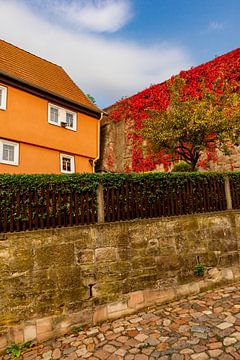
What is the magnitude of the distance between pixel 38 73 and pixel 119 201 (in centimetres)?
1241

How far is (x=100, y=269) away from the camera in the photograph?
5359mm

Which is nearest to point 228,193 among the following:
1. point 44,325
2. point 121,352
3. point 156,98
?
point 121,352

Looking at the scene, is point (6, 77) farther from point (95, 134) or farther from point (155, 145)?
point (155, 145)

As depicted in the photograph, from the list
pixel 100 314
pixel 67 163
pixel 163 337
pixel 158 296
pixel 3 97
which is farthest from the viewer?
pixel 67 163

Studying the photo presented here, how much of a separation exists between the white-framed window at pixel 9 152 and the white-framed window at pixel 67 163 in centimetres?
269

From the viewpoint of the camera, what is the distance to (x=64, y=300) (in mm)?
4980

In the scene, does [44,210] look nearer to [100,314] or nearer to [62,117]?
[100,314]

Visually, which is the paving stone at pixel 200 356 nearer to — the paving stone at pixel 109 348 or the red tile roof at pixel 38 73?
the paving stone at pixel 109 348

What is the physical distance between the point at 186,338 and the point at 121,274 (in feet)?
5.93

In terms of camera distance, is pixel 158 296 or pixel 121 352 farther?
pixel 158 296

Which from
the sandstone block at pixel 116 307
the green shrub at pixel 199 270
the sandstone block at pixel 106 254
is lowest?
the sandstone block at pixel 116 307

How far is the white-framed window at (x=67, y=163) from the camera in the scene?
1425 cm

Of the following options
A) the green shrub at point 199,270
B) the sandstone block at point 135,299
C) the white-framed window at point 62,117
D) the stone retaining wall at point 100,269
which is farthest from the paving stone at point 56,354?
the white-framed window at point 62,117

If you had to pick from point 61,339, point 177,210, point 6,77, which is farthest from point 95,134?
point 61,339
